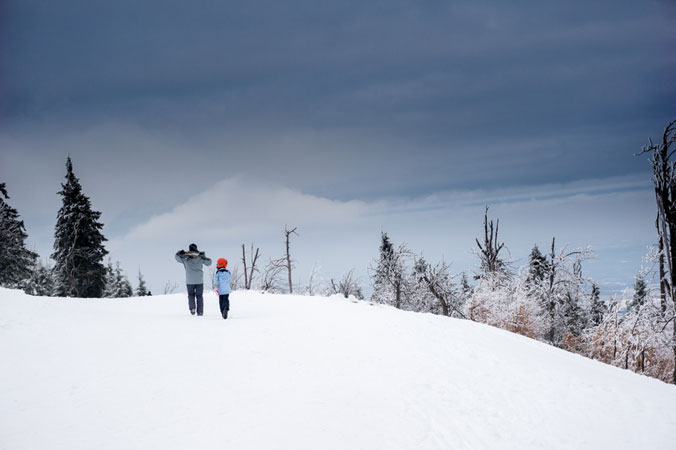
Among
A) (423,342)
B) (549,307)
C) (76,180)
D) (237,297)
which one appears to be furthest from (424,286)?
(76,180)

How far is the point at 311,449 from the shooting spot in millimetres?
4164

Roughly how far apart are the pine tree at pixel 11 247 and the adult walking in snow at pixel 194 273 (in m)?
23.6

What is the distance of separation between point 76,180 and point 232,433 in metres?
32.5

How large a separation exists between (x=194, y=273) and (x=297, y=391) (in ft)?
24.1

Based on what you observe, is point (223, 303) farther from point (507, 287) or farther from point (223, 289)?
point (507, 287)

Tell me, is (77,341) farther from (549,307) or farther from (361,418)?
(549,307)

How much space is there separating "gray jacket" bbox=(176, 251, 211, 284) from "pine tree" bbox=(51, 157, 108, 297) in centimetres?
2158

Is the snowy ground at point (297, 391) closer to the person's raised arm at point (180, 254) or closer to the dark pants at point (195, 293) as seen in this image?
the dark pants at point (195, 293)

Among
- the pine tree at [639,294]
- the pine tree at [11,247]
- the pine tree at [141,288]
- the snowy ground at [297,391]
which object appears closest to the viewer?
the snowy ground at [297,391]

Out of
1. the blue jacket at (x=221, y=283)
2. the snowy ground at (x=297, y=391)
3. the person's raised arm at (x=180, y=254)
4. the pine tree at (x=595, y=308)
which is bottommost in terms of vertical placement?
the pine tree at (x=595, y=308)

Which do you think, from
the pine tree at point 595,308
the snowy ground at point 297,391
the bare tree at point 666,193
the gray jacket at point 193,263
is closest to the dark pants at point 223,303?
the gray jacket at point 193,263

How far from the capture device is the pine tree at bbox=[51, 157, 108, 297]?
91.7 ft

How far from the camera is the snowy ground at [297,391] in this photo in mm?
4379

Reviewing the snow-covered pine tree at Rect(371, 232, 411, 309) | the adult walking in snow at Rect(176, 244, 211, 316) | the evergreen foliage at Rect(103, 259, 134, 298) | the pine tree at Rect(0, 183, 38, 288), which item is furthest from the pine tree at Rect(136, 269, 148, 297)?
the adult walking in snow at Rect(176, 244, 211, 316)
